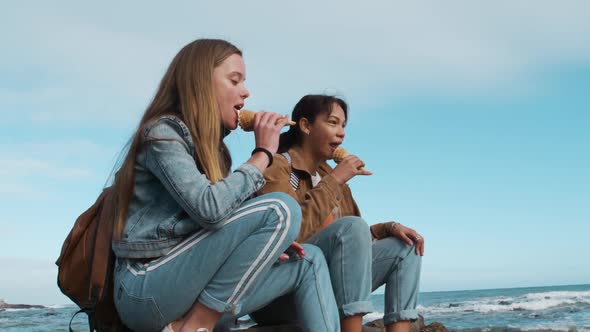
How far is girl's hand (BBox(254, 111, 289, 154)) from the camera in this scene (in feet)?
9.98

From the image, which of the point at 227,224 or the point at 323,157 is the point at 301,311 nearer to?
the point at 227,224

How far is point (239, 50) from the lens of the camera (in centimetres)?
331

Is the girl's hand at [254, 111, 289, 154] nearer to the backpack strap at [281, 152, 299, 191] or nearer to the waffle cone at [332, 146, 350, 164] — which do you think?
the backpack strap at [281, 152, 299, 191]

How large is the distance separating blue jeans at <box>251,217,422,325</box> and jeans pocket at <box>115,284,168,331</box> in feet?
2.81

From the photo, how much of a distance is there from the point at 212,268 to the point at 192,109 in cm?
76

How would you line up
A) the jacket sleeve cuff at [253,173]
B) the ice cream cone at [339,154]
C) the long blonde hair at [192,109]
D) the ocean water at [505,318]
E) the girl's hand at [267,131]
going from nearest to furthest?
the jacket sleeve cuff at [253,173] → the long blonde hair at [192,109] → the girl's hand at [267,131] → the ice cream cone at [339,154] → the ocean water at [505,318]

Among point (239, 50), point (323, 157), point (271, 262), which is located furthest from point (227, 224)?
point (323, 157)

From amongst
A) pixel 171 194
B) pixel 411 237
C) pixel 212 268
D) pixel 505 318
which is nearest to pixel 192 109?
pixel 171 194

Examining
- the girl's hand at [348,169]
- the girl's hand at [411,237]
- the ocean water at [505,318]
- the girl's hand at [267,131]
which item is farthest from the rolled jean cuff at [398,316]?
the ocean water at [505,318]

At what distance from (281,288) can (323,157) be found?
135 cm

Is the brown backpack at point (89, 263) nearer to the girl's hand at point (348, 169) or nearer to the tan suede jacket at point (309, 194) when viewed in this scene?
the tan suede jacket at point (309, 194)

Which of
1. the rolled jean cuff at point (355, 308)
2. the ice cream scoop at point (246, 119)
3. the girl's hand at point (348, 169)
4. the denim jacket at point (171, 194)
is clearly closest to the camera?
the denim jacket at point (171, 194)

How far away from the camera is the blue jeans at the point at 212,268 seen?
2719mm

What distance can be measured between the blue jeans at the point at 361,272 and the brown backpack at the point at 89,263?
0.98 m
